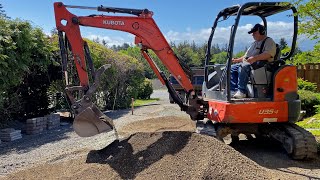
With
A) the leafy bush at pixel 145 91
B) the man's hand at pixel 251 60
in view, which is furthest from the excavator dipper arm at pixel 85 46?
the leafy bush at pixel 145 91

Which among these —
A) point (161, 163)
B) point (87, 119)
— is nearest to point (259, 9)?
point (161, 163)

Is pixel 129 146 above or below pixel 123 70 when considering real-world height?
below

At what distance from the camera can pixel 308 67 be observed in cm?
1675

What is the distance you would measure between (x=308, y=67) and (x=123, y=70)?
28.2 feet

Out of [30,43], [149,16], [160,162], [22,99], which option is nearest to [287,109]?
[160,162]

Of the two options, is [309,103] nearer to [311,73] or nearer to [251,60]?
[311,73]

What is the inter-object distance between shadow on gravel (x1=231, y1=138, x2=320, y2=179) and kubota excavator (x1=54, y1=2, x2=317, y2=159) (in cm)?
16

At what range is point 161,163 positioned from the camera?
5250 millimetres

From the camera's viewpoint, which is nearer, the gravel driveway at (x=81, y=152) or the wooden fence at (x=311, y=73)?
the gravel driveway at (x=81, y=152)

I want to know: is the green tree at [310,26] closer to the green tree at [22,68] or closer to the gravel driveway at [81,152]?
the gravel driveway at [81,152]

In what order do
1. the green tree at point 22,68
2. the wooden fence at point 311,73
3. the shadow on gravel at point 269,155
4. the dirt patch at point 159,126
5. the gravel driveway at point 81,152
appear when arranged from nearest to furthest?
1. the gravel driveway at point 81,152
2. the shadow on gravel at point 269,155
3. the green tree at point 22,68
4. the dirt patch at point 159,126
5. the wooden fence at point 311,73

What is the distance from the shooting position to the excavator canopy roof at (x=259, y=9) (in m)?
6.30

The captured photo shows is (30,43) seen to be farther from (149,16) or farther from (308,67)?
(308,67)

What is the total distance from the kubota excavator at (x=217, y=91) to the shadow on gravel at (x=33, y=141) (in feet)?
8.08
